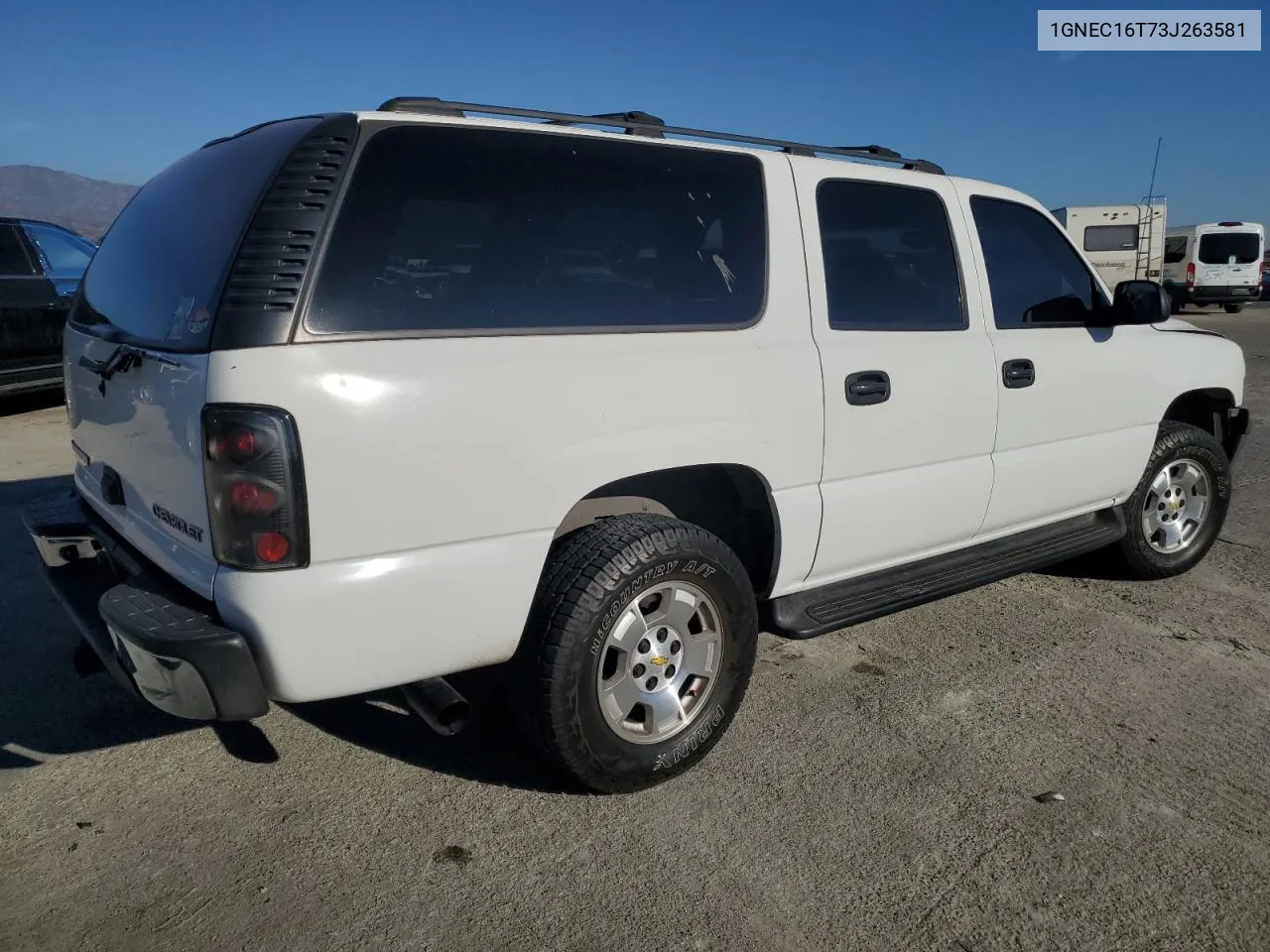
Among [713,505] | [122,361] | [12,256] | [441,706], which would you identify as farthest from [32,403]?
[441,706]

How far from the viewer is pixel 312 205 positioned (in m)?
2.36

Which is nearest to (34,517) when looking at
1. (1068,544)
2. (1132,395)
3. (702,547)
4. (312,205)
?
(312,205)

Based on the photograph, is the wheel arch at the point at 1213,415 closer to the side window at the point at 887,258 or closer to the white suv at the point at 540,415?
the white suv at the point at 540,415

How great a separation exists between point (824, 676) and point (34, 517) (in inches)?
112

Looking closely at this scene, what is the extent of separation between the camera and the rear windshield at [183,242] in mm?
2426

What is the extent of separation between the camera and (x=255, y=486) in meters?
2.23

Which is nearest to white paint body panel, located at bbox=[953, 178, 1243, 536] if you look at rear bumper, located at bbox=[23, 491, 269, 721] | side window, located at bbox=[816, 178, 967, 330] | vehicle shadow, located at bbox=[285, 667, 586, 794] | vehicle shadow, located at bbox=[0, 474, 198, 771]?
side window, located at bbox=[816, 178, 967, 330]

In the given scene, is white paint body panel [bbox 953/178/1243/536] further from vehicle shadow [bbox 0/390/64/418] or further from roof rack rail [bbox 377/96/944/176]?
vehicle shadow [bbox 0/390/64/418]

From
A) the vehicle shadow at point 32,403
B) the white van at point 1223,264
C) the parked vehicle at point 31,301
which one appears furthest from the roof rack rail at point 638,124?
the white van at point 1223,264

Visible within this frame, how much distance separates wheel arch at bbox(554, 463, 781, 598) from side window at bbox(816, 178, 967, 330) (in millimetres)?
633

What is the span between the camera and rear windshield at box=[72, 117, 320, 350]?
2.43 m

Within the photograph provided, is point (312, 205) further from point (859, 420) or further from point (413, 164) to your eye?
point (859, 420)

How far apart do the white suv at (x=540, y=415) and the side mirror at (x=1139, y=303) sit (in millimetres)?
417

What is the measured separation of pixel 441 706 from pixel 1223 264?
90.9ft
